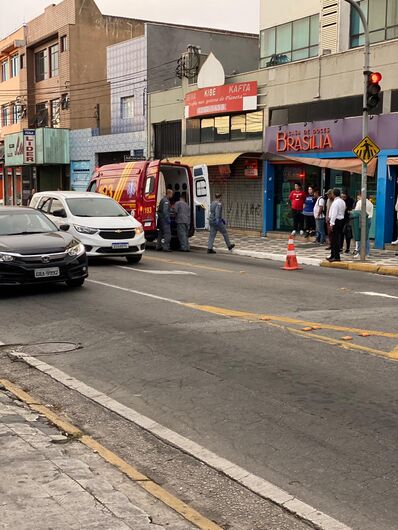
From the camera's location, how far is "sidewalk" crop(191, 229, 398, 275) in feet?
57.7

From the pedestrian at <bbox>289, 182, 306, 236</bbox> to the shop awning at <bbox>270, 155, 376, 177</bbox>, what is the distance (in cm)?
96

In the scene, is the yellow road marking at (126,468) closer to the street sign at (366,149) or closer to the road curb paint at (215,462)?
the road curb paint at (215,462)

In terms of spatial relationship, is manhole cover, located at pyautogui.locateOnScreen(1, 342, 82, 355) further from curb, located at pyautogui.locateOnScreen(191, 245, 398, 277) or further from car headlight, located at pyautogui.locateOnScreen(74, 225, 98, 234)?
curb, located at pyautogui.locateOnScreen(191, 245, 398, 277)

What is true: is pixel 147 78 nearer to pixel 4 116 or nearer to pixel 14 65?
pixel 14 65

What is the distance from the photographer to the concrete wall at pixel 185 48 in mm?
34906

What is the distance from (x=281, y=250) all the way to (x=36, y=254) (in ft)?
37.8

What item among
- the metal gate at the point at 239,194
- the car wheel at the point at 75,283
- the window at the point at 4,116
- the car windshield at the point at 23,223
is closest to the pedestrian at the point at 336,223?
the car wheel at the point at 75,283

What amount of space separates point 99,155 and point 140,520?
3638 cm

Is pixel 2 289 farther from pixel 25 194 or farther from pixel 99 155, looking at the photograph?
pixel 25 194

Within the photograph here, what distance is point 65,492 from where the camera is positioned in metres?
3.78

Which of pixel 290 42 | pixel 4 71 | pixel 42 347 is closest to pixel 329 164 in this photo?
pixel 290 42

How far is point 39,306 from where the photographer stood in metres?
10.3

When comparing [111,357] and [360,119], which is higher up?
[360,119]

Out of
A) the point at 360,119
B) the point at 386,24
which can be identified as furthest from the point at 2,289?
the point at 386,24
